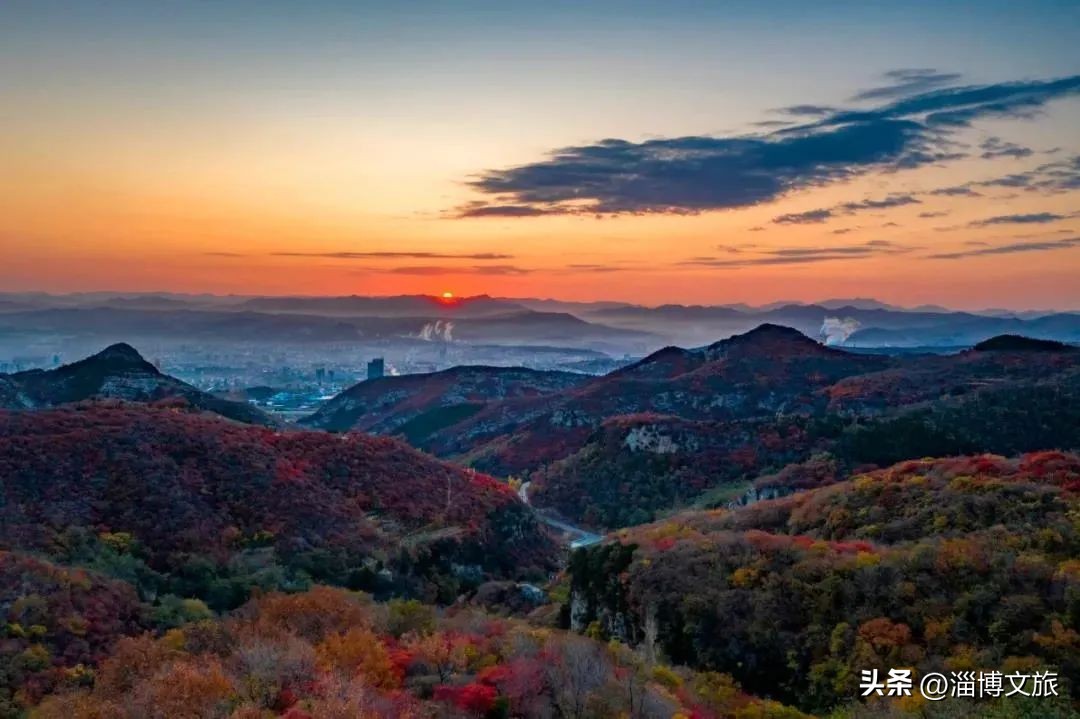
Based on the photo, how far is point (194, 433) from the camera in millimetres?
71125

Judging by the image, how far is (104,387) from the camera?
439ft

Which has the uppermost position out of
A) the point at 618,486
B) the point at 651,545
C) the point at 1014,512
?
the point at 1014,512

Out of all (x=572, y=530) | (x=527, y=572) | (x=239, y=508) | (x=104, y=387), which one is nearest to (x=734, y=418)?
(x=572, y=530)

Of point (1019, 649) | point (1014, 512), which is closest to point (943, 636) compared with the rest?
point (1019, 649)

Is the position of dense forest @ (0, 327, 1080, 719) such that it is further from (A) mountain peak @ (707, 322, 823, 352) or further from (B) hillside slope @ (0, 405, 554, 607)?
(A) mountain peak @ (707, 322, 823, 352)

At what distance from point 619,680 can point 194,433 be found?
179ft

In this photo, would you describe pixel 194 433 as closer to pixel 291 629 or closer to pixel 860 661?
pixel 291 629

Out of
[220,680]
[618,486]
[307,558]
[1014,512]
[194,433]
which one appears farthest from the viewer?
[618,486]

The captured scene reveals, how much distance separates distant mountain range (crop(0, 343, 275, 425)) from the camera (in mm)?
124688

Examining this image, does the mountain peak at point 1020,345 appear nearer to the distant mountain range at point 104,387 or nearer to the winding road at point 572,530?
the winding road at point 572,530

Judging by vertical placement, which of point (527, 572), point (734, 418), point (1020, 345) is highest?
point (1020, 345)

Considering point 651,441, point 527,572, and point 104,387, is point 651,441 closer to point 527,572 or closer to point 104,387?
point 527,572

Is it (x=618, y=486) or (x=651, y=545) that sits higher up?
(x=651, y=545)

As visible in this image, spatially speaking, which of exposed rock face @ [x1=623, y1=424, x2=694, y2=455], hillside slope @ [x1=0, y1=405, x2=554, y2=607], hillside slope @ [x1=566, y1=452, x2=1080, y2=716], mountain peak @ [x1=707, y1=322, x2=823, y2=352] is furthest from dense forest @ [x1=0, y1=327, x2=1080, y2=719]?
mountain peak @ [x1=707, y1=322, x2=823, y2=352]
